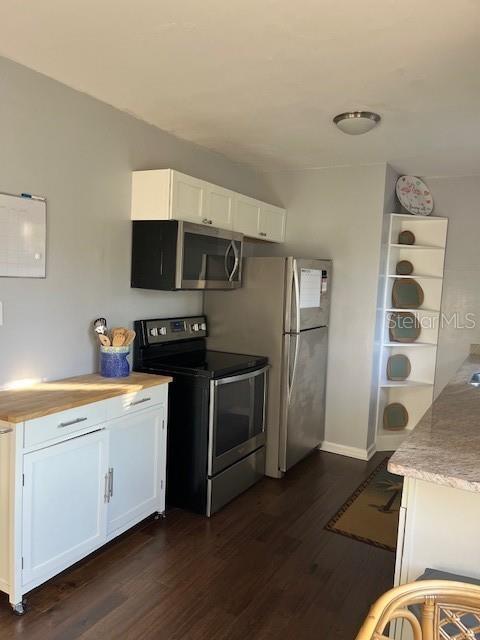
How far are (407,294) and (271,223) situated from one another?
1.38 m

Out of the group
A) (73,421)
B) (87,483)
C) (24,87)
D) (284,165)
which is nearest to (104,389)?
(73,421)

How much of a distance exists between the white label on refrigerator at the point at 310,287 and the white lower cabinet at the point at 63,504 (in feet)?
5.85

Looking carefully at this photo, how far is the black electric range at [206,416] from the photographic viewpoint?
9.67ft

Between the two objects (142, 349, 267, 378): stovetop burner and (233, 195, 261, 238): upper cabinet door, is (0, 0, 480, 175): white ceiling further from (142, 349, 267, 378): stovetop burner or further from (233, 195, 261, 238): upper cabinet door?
(142, 349, 267, 378): stovetop burner

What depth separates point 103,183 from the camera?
287cm

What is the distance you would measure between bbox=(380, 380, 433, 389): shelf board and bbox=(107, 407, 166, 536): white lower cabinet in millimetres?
2218

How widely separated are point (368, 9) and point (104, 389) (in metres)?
1.97

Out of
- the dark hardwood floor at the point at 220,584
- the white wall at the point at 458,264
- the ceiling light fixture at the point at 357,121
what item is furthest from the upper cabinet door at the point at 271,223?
the dark hardwood floor at the point at 220,584

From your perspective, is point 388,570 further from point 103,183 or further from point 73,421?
point 103,183

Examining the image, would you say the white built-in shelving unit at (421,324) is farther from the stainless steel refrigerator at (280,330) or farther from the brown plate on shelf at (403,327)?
the stainless steel refrigerator at (280,330)

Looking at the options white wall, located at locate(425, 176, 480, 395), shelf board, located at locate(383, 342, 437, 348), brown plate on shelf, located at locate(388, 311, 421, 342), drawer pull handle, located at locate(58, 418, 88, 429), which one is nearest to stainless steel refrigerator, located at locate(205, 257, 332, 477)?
shelf board, located at locate(383, 342, 437, 348)

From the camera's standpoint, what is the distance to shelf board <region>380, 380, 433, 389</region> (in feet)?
14.0

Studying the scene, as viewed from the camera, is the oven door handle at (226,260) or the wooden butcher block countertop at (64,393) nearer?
the wooden butcher block countertop at (64,393)

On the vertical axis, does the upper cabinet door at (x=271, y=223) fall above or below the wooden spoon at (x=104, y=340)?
above
